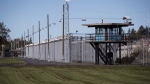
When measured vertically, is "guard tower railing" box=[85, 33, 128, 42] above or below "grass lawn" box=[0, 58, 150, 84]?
above

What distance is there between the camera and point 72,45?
55.4 m

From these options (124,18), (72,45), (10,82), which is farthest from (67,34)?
(10,82)

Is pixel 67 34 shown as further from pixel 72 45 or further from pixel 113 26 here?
pixel 113 26

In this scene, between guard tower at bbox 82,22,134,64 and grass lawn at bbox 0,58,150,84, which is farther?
guard tower at bbox 82,22,134,64

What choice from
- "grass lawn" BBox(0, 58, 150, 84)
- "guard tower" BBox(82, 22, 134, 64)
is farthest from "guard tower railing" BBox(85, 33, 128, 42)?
"grass lawn" BBox(0, 58, 150, 84)

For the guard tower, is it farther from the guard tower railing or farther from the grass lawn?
the grass lawn

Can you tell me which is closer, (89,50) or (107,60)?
(107,60)

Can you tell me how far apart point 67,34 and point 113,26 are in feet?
46.3

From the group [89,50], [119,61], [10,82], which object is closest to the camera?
[10,82]

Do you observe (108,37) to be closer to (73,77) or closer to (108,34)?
(108,34)

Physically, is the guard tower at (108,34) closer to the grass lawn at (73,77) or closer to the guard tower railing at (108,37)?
the guard tower railing at (108,37)

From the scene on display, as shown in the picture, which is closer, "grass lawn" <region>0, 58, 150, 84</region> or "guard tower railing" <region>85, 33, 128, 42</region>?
"grass lawn" <region>0, 58, 150, 84</region>

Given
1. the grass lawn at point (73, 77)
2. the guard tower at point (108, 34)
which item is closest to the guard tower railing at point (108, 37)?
the guard tower at point (108, 34)

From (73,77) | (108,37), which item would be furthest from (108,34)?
(73,77)
